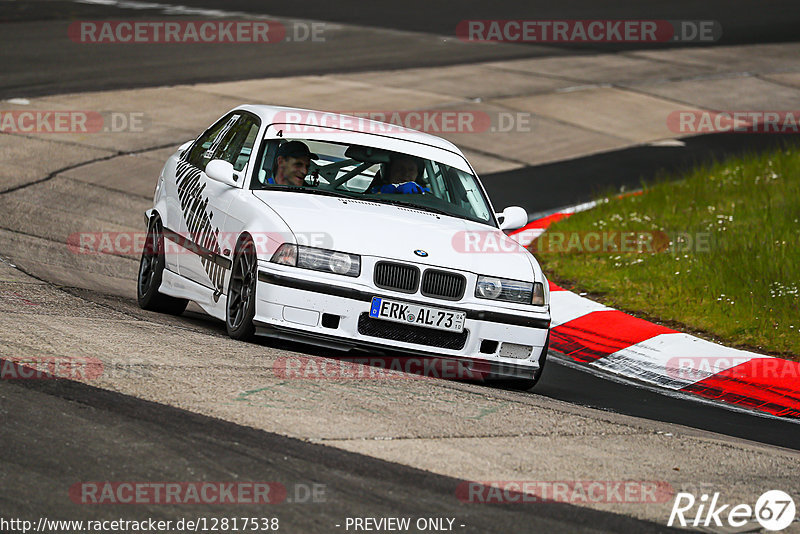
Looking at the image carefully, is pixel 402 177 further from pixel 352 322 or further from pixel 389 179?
pixel 352 322

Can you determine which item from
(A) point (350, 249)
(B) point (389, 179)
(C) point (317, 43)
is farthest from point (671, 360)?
(C) point (317, 43)

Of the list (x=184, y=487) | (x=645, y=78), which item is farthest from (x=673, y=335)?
(x=645, y=78)

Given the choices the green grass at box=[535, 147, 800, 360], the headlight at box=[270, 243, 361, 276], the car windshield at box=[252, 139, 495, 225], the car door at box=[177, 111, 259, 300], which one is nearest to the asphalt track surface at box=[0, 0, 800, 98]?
the green grass at box=[535, 147, 800, 360]

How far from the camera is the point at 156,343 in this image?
7.25 meters

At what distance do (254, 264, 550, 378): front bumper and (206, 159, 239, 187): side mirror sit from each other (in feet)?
3.49

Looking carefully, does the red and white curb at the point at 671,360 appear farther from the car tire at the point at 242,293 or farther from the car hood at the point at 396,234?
the car tire at the point at 242,293

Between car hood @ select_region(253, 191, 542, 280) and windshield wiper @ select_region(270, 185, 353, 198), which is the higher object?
windshield wiper @ select_region(270, 185, 353, 198)

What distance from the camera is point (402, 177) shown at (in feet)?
29.3

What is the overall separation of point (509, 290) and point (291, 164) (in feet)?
6.08

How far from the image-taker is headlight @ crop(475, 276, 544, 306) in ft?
25.5

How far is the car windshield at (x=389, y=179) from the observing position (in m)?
8.62

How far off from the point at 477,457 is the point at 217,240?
325 cm

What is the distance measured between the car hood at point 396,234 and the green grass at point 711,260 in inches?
93.8

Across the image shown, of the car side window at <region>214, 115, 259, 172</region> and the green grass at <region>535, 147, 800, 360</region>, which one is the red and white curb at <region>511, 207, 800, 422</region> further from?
the car side window at <region>214, 115, 259, 172</region>
